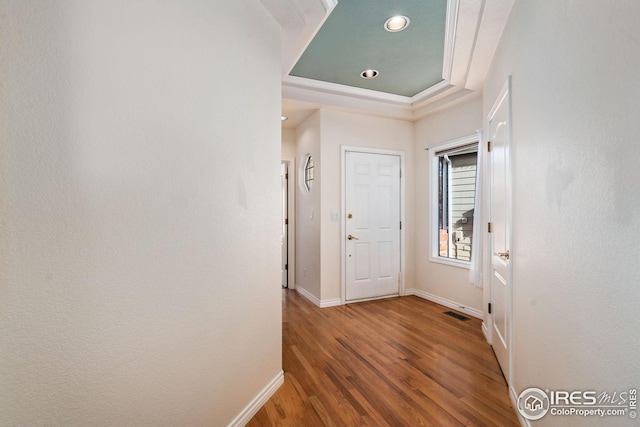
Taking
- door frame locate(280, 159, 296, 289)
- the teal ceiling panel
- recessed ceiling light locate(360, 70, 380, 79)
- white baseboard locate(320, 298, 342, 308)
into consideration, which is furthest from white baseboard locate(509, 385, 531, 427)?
door frame locate(280, 159, 296, 289)

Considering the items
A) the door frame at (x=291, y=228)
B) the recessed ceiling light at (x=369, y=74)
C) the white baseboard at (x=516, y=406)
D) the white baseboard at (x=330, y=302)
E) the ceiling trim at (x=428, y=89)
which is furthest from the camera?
the door frame at (x=291, y=228)

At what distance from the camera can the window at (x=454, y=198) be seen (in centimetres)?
380

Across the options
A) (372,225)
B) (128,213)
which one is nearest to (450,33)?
(372,225)

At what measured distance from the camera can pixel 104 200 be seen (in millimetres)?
1025

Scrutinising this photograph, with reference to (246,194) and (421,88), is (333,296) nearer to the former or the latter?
(246,194)

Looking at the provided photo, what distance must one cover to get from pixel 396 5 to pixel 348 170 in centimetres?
208

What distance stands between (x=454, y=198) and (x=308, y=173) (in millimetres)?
2056

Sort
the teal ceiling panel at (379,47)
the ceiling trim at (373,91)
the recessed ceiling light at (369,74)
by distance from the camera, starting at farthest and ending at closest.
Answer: the recessed ceiling light at (369,74) < the ceiling trim at (373,91) < the teal ceiling panel at (379,47)

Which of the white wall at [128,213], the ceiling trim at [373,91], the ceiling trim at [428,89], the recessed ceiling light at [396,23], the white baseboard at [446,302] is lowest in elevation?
the white baseboard at [446,302]

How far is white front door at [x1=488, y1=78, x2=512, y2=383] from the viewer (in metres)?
2.07
